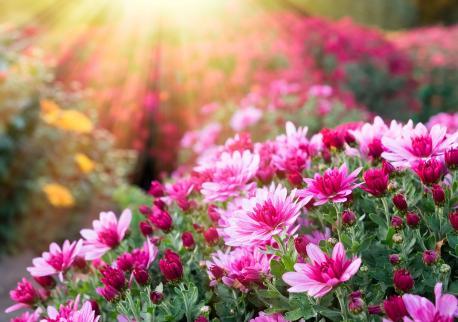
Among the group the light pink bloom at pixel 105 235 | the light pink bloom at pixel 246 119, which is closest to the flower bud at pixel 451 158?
the light pink bloom at pixel 105 235

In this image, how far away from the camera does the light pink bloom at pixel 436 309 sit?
3.55 feet

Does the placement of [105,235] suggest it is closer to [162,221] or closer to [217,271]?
[162,221]

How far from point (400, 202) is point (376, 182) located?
8 centimetres

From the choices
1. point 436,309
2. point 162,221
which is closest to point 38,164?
point 162,221

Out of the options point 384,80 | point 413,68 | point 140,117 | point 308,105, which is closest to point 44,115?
point 140,117

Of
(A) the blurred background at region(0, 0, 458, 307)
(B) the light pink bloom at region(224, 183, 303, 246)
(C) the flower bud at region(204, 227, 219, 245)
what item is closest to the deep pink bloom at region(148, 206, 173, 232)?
(C) the flower bud at region(204, 227, 219, 245)

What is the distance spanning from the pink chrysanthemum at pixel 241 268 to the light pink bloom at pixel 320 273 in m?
0.17

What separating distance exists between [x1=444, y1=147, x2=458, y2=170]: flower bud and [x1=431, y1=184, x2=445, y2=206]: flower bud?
0.25 ft

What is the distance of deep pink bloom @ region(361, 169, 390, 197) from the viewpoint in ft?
4.48

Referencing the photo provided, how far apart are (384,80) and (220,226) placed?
5875mm

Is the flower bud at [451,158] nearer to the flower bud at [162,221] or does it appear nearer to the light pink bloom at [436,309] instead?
the light pink bloom at [436,309]

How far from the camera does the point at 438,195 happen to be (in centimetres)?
135

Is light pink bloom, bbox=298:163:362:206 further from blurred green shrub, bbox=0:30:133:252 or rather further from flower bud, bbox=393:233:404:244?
blurred green shrub, bbox=0:30:133:252

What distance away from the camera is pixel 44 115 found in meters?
5.07
